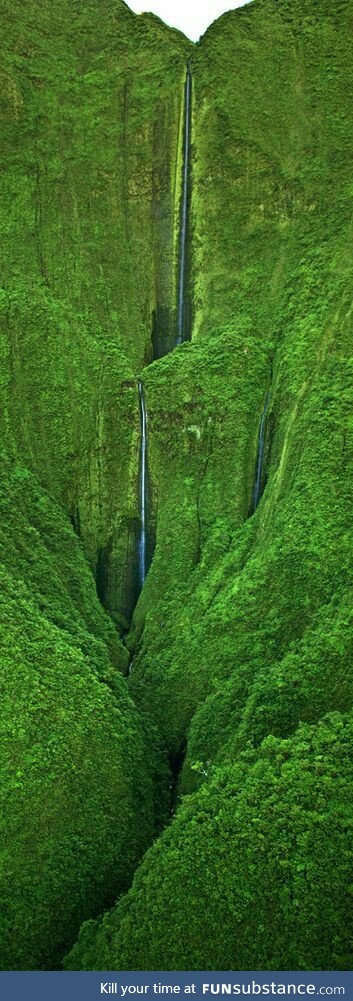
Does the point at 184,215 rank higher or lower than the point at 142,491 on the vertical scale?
higher

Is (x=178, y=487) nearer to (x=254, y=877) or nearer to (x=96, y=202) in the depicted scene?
(x=96, y=202)

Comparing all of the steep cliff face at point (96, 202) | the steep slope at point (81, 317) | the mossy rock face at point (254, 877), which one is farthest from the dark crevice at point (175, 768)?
the steep cliff face at point (96, 202)

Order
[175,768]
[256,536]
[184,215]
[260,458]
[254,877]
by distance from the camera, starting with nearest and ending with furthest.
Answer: [254,877]
[175,768]
[256,536]
[260,458]
[184,215]

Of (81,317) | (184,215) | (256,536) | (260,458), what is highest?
(184,215)

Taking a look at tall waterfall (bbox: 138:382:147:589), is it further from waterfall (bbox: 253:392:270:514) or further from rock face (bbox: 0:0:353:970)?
waterfall (bbox: 253:392:270:514)

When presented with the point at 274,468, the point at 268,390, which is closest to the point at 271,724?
the point at 274,468

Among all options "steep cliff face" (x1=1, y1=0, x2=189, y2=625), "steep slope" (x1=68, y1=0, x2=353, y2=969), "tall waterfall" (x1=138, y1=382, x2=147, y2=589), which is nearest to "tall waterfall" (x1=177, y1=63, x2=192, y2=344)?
"steep cliff face" (x1=1, y1=0, x2=189, y2=625)

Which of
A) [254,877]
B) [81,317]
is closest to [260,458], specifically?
[81,317]

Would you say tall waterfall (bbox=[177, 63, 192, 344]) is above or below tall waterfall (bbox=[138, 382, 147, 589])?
above
